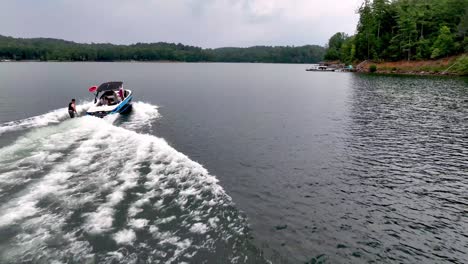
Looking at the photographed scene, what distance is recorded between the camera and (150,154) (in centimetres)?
2155

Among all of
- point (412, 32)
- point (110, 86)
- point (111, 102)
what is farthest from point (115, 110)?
point (412, 32)

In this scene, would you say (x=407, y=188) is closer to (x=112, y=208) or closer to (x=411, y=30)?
(x=112, y=208)

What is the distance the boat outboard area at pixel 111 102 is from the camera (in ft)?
112

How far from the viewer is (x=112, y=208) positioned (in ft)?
45.2

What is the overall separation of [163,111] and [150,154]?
19904mm

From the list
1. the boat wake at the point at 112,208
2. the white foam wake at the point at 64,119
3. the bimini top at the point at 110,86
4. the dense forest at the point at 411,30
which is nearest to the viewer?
the boat wake at the point at 112,208

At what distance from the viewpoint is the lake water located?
11484mm

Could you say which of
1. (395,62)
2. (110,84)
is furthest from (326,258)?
(395,62)

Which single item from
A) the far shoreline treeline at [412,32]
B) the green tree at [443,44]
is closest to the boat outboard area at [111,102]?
the far shoreline treeline at [412,32]

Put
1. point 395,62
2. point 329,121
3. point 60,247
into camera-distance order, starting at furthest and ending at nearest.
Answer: point 395,62
point 329,121
point 60,247

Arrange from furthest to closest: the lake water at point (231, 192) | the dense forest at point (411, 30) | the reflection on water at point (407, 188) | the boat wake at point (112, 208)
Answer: the dense forest at point (411, 30) < the reflection on water at point (407, 188) < the lake water at point (231, 192) < the boat wake at point (112, 208)

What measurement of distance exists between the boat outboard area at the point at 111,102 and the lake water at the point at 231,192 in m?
2.57

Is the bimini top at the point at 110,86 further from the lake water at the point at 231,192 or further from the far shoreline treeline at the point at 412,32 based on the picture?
the far shoreline treeline at the point at 412,32

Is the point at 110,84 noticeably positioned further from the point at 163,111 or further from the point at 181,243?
the point at 181,243
